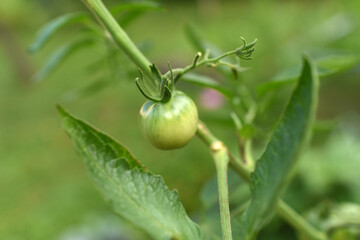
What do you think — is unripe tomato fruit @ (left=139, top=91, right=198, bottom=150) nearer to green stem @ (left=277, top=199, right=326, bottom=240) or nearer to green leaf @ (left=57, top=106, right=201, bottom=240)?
green leaf @ (left=57, top=106, right=201, bottom=240)

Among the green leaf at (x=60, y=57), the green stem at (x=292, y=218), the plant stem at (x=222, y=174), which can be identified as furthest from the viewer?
the green leaf at (x=60, y=57)

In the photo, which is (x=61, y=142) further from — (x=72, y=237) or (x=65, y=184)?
(x=72, y=237)

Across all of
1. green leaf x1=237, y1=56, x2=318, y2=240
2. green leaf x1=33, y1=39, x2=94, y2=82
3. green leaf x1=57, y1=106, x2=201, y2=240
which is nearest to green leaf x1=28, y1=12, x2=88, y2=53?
green leaf x1=33, y1=39, x2=94, y2=82

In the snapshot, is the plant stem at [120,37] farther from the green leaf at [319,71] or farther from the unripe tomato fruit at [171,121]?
the green leaf at [319,71]

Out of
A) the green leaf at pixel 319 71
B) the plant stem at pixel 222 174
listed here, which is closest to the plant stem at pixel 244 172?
the plant stem at pixel 222 174

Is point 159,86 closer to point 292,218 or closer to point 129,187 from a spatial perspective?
point 129,187

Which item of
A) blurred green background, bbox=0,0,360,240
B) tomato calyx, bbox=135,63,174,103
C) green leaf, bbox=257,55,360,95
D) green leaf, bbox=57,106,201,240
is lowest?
blurred green background, bbox=0,0,360,240
